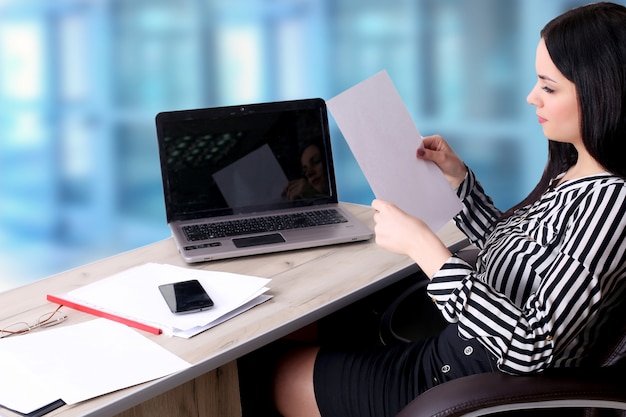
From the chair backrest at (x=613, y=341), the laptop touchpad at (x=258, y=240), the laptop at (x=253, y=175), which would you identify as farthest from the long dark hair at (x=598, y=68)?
the laptop touchpad at (x=258, y=240)

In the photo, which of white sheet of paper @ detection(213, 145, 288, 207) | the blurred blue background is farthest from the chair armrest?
the blurred blue background

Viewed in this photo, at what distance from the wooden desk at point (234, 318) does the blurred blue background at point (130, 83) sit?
230cm

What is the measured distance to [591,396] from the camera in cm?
135

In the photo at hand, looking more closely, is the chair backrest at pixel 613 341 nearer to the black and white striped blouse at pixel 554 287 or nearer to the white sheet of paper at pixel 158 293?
the black and white striped blouse at pixel 554 287

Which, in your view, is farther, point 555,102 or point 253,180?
point 253,180

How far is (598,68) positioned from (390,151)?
0.47 metres

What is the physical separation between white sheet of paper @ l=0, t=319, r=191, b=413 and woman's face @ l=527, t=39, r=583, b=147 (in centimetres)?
82

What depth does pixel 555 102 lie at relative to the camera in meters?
1.52

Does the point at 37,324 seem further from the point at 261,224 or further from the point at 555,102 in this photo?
the point at 555,102

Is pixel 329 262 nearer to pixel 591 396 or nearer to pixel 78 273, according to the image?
pixel 78 273

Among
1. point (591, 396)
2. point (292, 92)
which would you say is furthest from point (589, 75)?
point (292, 92)

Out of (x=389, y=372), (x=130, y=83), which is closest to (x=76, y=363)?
(x=389, y=372)

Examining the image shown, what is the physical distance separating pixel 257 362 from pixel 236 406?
6.9 inches

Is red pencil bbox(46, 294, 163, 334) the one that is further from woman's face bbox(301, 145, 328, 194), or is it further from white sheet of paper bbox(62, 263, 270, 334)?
woman's face bbox(301, 145, 328, 194)
